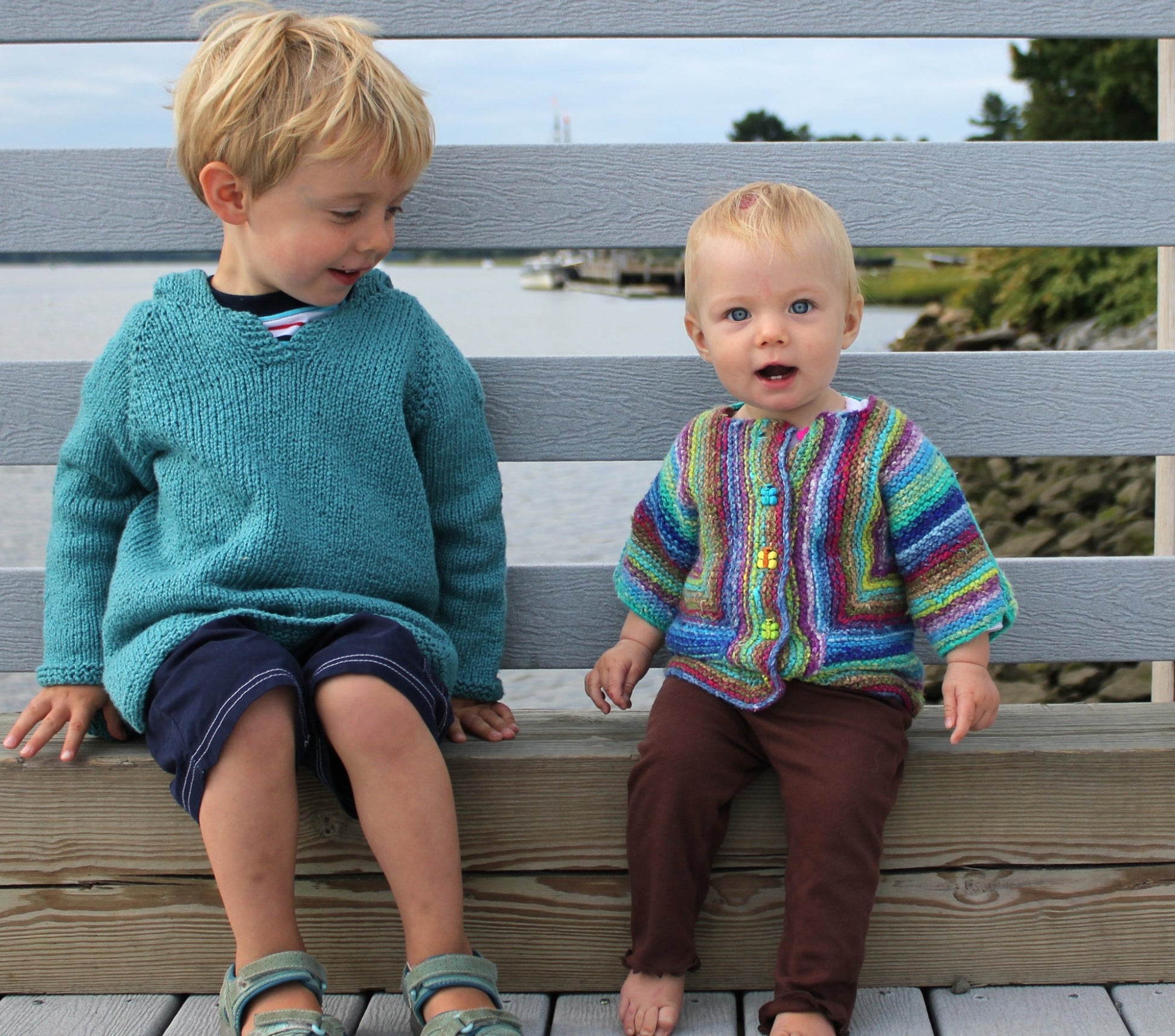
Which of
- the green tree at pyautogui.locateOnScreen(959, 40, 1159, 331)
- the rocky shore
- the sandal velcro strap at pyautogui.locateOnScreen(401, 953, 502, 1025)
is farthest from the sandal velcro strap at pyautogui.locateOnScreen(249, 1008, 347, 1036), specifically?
the green tree at pyautogui.locateOnScreen(959, 40, 1159, 331)

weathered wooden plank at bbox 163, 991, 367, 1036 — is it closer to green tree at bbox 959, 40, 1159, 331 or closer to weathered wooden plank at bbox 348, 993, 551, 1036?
weathered wooden plank at bbox 348, 993, 551, 1036

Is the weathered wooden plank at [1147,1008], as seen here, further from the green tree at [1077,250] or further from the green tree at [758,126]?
the green tree at [758,126]

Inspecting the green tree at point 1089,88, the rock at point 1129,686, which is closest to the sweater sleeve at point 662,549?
the rock at point 1129,686

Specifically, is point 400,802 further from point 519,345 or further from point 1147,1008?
point 519,345

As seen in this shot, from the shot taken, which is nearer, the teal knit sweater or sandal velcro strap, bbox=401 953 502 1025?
sandal velcro strap, bbox=401 953 502 1025

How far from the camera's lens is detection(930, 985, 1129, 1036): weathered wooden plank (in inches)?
64.6

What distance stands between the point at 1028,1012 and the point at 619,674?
0.71 meters

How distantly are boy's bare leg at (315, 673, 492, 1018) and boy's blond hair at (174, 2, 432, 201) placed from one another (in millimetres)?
678

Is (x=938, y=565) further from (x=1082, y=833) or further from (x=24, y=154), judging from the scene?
(x=24, y=154)

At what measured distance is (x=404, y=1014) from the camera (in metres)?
1.71

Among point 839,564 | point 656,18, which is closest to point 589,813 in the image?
point 839,564

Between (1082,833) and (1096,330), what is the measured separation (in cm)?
814

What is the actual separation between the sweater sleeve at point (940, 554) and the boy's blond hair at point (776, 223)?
0.85 feet

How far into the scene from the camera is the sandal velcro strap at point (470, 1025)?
4.84ft
